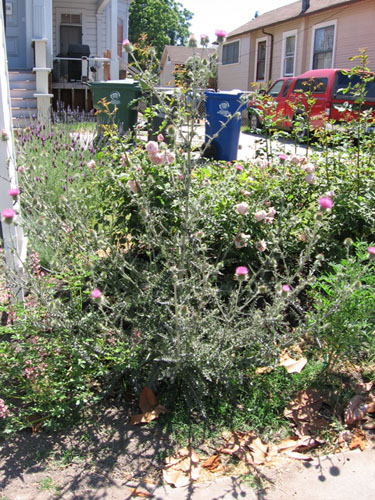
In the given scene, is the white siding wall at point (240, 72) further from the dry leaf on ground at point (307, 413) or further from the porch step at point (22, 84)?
the dry leaf on ground at point (307, 413)

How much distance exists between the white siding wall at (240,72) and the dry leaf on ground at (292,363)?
26361 mm

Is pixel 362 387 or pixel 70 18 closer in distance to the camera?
pixel 362 387

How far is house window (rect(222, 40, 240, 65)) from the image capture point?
28844 mm

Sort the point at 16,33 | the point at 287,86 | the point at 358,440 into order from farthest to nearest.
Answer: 1. the point at 287,86
2. the point at 16,33
3. the point at 358,440

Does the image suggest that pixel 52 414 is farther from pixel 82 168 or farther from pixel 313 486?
pixel 82 168

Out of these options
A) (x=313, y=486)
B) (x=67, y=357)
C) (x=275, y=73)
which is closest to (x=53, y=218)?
(x=67, y=357)

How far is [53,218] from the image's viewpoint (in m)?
3.26

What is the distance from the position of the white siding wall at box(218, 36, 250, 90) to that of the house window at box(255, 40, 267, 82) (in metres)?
0.89

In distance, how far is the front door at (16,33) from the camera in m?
13.6

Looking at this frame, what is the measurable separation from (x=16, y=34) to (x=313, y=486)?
14.2 meters

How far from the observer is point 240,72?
28453 mm

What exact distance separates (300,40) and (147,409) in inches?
881

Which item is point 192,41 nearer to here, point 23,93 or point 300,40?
point 23,93

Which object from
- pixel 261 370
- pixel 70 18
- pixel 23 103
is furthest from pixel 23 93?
pixel 261 370
